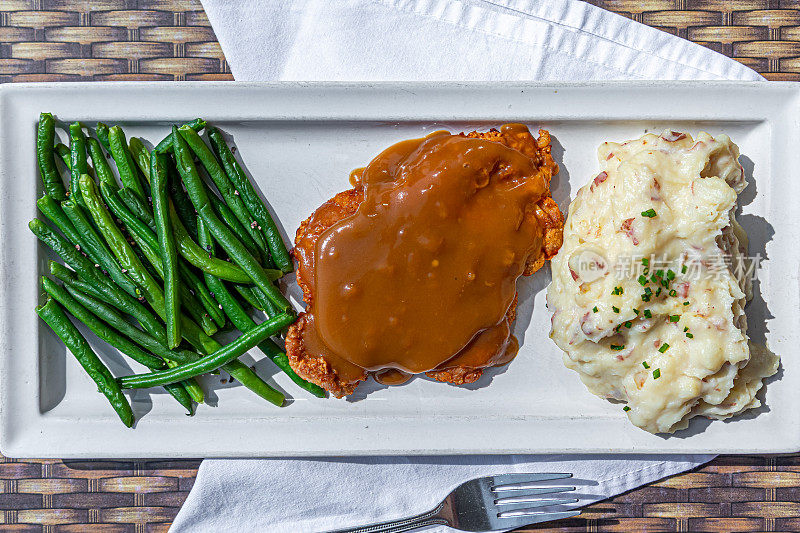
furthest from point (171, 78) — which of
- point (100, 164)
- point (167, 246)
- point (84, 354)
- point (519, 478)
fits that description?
point (519, 478)

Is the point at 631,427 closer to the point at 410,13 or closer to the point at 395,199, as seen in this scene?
the point at 395,199

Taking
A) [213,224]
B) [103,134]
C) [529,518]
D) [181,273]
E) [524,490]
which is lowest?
[529,518]

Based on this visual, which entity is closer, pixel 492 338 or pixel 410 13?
pixel 492 338

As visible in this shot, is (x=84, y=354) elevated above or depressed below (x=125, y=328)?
below

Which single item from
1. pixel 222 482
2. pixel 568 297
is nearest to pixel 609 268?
pixel 568 297

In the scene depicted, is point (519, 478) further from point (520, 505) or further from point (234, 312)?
point (234, 312)

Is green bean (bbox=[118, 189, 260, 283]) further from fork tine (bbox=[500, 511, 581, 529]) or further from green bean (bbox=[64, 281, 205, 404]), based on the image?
fork tine (bbox=[500, 511, 581, 529])

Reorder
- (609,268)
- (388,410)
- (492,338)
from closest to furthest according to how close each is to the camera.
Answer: (609,268), (492,338), (388,410)
